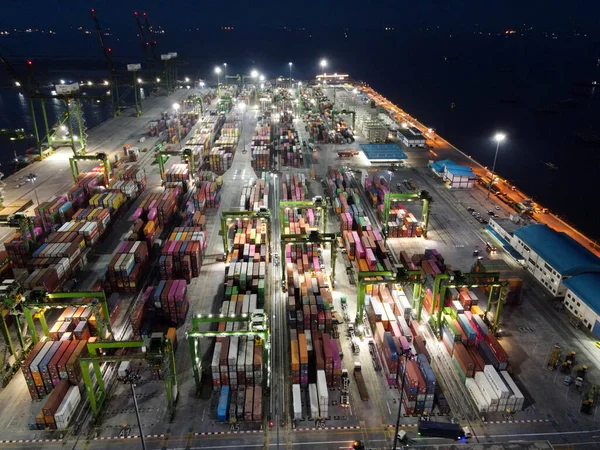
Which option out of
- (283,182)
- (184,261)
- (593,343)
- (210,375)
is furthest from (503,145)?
(210,375)

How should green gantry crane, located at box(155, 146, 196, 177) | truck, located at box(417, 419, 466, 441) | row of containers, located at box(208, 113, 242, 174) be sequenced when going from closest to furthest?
truck, located at box(417, 419, 466, 441), green gantry crane, located at box(155, 146, 196, 177), row of containers, located at box(208, 113, 242, 174)

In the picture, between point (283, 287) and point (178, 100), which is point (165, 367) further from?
point (178, 100)

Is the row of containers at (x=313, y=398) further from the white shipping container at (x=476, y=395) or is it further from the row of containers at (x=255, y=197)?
the row of containers at (x=255, y=197)

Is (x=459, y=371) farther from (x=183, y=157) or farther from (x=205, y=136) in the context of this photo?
(x=205, y=136)

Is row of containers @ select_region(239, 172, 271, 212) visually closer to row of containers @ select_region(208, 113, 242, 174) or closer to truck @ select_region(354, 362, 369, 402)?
row of containers @ select_region(208, 113, 242, 174)

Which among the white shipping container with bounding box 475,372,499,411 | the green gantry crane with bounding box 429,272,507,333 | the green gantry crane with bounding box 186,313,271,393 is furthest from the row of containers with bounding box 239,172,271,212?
the white shipping container with bounding box 475,372,499,411

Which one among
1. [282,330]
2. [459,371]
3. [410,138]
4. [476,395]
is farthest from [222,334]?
[410,138]
